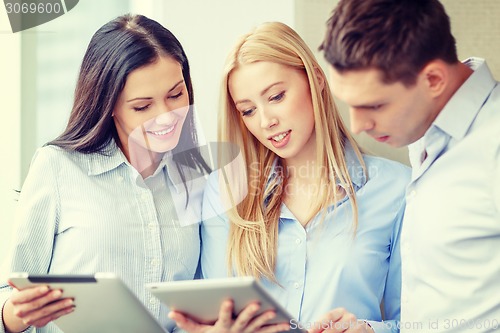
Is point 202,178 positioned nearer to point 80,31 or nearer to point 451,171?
point 80,31

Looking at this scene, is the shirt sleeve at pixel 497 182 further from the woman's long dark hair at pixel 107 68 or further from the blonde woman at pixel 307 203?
the woman's long dark hair at pixel 107 68

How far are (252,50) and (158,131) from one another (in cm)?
30

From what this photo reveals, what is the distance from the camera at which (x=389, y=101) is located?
1400 millimetres

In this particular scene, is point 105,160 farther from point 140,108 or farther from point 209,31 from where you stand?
point 209,31

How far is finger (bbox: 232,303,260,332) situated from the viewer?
Answer: 4.65 feet

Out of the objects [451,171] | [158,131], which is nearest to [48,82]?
[158,131]

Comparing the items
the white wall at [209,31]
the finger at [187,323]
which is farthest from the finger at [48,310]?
the white wall at [209,31]

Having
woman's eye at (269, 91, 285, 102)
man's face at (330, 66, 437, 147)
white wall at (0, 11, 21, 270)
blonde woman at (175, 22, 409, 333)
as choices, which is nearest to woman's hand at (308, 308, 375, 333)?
blonde woman at (175, 22, 409, 333)

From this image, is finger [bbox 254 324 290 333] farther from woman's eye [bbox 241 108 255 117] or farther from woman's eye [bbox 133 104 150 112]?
woman's eye [bbox 133 104 150 112]

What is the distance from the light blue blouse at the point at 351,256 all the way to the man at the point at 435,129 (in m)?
0.21

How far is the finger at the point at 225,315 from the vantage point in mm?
1426

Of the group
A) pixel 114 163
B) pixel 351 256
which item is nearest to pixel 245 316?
pixel 351 256

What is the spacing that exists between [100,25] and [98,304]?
30.4 inches

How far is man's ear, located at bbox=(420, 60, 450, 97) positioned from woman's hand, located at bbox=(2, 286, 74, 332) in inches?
32.0
